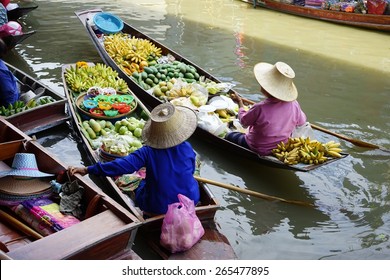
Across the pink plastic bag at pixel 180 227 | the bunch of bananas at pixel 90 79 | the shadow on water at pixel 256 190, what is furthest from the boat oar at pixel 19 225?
the bunch of bananas at pixel 90 79

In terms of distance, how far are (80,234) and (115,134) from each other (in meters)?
2.25

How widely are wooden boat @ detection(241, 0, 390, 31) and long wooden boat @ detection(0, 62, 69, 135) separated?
327 inches

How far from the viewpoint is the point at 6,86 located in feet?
18.0

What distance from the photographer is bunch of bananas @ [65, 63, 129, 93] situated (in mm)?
6195

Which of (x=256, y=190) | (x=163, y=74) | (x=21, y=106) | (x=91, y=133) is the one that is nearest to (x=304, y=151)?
(x=256, y=190)

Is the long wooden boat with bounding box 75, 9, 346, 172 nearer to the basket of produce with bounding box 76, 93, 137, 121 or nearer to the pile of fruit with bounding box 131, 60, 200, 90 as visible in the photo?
the pile of fruit with bounding box 131, 60, 200, 90

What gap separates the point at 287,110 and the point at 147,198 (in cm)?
187

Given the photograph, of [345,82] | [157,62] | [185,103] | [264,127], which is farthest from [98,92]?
[345,82]

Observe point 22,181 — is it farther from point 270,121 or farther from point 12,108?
point 270,121

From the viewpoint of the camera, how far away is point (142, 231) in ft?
12.5

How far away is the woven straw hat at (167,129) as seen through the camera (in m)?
3.55

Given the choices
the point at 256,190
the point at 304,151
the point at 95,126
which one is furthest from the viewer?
the point at 95,126

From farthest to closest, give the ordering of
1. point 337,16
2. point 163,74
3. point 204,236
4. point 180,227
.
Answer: point 337,16
point 163,74
point 204,236
point 180,227
